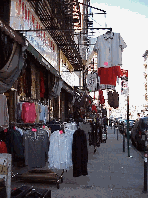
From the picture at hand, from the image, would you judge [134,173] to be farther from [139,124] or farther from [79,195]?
[139,124]

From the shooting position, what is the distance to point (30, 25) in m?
10.7

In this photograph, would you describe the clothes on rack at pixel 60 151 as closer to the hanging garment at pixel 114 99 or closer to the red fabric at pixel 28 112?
the red fabric at pixel 28 112

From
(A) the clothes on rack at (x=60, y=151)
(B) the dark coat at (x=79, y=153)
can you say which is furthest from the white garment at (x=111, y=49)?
(A) the clothes on rack at (x=60, y=151)

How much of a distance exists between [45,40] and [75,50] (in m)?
4.20

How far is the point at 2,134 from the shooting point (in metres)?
7.55

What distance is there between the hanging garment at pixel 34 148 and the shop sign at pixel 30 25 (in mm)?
3644

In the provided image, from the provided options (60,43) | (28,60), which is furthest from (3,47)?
(60,43)

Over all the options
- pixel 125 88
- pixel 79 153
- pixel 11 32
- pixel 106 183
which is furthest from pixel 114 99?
pixel 11 32

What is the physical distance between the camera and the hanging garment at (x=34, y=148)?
7172 mm

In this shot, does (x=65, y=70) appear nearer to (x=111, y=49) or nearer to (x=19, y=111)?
(x=111, y=49)

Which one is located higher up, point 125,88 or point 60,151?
point 125,88

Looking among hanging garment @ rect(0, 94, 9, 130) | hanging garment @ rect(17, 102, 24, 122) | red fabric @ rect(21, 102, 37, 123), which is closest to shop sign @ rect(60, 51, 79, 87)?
red fabric @ rect(21, 102, 37, 123)

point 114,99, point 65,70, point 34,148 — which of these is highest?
point 65,70

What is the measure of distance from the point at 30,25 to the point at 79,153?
A: 552 cm
